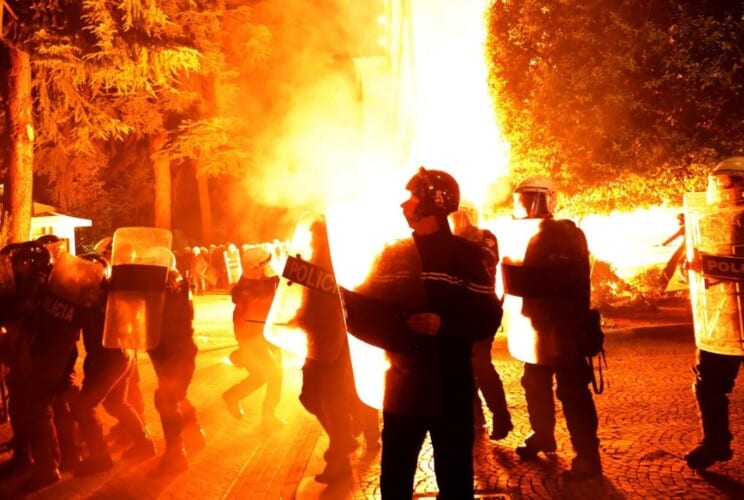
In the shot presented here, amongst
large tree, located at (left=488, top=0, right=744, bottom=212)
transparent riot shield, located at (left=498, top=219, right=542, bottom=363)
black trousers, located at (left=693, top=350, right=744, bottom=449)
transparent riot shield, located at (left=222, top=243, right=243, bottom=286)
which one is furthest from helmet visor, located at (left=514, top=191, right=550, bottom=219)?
transparent riot shield, located at (left=222, top=243, right=243, bottom=286)

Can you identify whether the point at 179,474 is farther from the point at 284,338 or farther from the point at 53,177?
the point at 53,177

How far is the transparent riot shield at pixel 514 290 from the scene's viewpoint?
13.0ft

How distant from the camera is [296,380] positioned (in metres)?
7.82

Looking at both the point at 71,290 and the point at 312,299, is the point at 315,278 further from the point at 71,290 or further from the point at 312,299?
the point at 71,290

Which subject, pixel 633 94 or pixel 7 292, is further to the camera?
pixel 633 94

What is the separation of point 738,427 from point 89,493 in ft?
16.1

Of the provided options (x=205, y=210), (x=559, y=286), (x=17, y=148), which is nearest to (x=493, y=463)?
(x=559, y=286)

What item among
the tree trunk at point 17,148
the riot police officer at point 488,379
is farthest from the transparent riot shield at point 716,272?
the tree trunk at point 17,148

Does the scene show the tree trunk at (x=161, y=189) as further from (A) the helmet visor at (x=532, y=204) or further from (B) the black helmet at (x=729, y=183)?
(B) the black helmet at (x=729, y=183)

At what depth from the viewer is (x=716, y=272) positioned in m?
3.63

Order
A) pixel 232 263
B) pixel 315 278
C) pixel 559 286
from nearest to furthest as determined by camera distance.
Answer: pixel 559 286 → pixel 315 278 → pixel 232 263

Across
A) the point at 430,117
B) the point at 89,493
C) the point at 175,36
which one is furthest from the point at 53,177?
the point at 89,493

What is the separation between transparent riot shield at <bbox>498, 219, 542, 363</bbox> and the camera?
396 cm

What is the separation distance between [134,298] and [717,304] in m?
3.93
